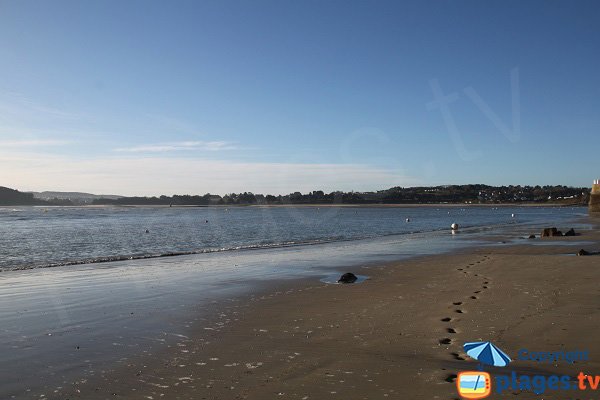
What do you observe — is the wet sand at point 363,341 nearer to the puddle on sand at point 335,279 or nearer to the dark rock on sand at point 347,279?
the dark rock on sand at point 347,279

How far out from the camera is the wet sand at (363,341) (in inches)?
244

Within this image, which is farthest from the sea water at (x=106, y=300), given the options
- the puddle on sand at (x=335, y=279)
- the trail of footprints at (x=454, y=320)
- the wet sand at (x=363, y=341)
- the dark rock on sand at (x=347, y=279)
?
the trail of footprints at (x=454, y=320)

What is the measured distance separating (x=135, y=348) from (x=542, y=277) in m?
12.6

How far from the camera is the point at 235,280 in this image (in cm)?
1714

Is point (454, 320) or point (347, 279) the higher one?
point (454, 320)

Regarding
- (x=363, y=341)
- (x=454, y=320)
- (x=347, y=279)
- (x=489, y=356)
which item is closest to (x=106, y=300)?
(x=347, y=279)

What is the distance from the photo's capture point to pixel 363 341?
833 cm

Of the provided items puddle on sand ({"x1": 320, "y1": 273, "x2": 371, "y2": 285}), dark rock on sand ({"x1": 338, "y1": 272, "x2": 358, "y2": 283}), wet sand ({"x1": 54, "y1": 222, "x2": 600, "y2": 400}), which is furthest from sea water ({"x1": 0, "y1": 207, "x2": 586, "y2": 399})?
dark rock on sand ({"x1": 338, "y1": 272, "x2": 358, "y2": 283})

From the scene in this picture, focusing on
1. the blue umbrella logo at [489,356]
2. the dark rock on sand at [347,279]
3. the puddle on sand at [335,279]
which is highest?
the blue umbrella logo at [489,356]

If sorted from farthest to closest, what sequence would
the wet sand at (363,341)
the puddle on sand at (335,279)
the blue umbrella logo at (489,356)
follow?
the puddle on sand at (335,279)
the blue umbrella logo at (489,356)
the wet sand at (363,341)

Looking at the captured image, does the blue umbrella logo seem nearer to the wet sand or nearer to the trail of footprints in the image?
the wet sand

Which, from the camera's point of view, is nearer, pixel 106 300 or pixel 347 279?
pixel 106 300

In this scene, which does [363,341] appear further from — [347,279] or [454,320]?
[347,279]

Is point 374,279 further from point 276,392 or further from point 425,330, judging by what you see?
point 276,392
